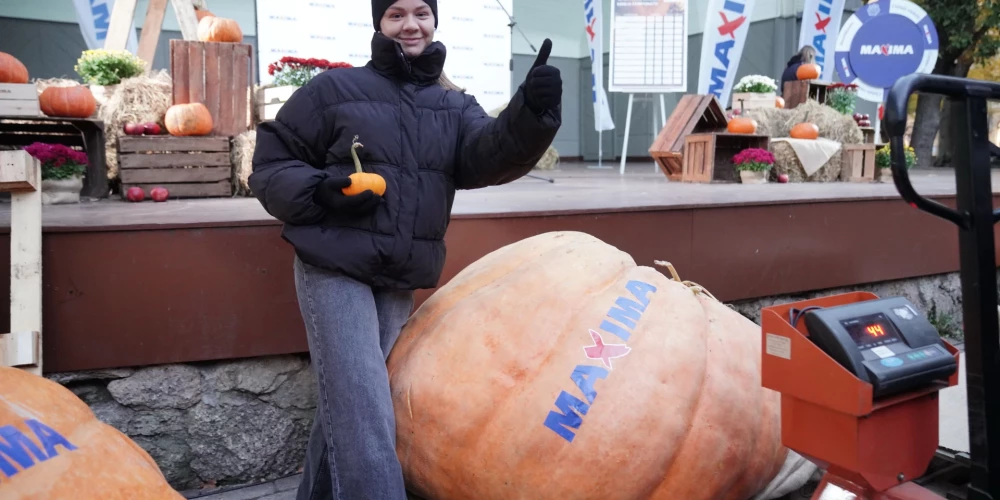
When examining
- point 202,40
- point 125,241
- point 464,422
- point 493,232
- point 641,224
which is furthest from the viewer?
point 202,40

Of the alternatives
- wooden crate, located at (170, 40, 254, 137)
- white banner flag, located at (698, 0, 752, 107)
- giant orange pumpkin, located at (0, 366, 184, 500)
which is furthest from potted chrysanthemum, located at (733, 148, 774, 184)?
giant orange pumpkin, located at (0, 366, 184, 500)

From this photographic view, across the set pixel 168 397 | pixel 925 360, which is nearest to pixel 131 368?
pixel 168 397

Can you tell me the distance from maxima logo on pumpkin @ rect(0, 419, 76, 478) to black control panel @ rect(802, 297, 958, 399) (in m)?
1.58

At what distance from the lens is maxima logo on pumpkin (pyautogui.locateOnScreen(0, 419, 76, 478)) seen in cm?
136

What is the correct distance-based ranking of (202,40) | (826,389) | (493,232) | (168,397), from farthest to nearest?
1. (202,40)
2. (493,232)
3. (168,397)
4. (826,389)

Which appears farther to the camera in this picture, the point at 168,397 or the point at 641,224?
the point at 641,224

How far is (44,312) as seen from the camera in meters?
2.23

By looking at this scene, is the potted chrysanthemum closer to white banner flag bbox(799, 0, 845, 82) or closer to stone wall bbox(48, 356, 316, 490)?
white banner flag bbox(799, 0, 845, 82)

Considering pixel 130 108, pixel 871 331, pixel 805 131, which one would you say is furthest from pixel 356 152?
pixel 805 131

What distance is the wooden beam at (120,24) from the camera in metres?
5.24

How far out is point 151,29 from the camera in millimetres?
5453

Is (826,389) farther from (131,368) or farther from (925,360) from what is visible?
(131,368)

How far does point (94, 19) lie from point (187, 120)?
13.5ft

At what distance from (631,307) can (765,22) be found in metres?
12.9
